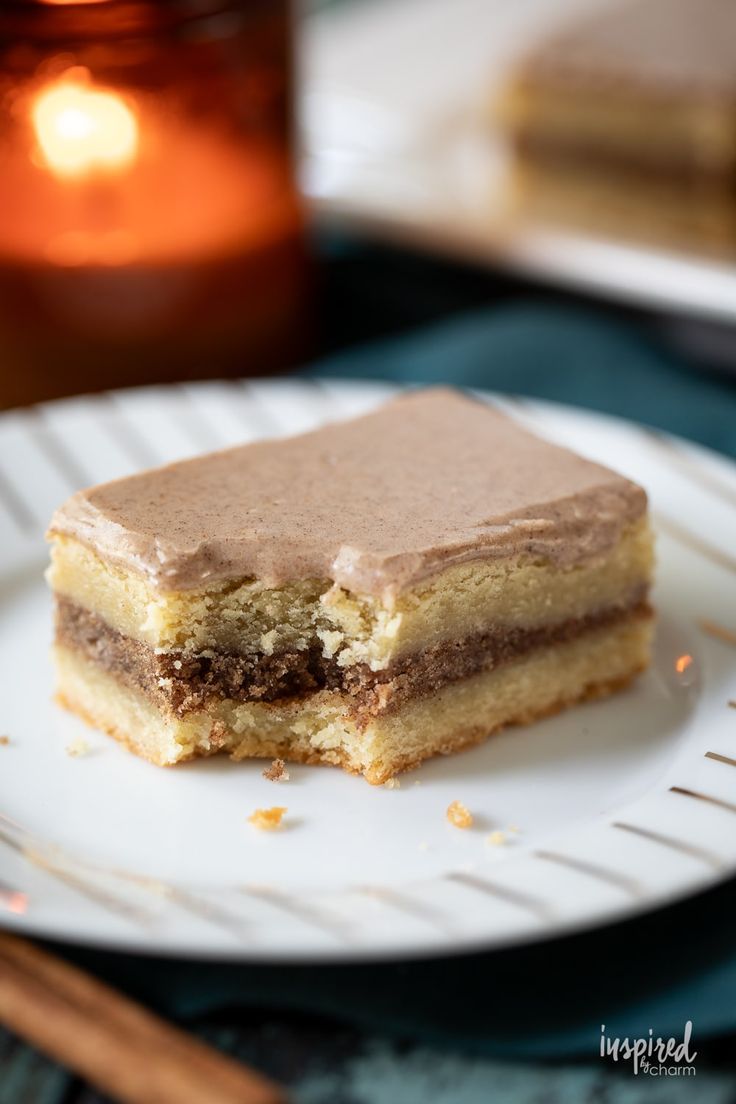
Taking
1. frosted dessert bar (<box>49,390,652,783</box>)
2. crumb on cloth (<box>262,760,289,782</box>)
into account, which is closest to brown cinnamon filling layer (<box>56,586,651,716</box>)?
frosted dessert bar (<box>49,390,652,783</box>)

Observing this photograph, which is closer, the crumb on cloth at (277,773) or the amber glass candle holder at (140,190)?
the crumb on cloth at (277,773)

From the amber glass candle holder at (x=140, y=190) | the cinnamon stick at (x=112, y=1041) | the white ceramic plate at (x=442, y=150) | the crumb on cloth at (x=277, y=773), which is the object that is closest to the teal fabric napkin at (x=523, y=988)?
the cinnamon stick at (x=112, y=1041)

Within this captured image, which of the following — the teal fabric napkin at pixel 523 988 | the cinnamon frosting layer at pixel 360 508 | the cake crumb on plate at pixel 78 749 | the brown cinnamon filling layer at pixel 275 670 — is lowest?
the teal fabric napkin at pixel 523 988

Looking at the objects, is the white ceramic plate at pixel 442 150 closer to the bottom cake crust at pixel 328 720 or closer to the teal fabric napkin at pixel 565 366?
the teal fabric napkin at pixel 565 366

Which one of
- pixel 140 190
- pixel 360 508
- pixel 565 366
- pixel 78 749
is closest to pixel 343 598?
pixel 360 508

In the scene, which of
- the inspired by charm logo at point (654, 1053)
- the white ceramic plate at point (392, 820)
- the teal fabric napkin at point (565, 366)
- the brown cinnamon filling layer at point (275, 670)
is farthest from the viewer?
the teal fabric napkin at point (565, 366)

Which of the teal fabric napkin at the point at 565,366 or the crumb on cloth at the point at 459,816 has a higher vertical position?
the teal fabric napkin at the point at 565,366
